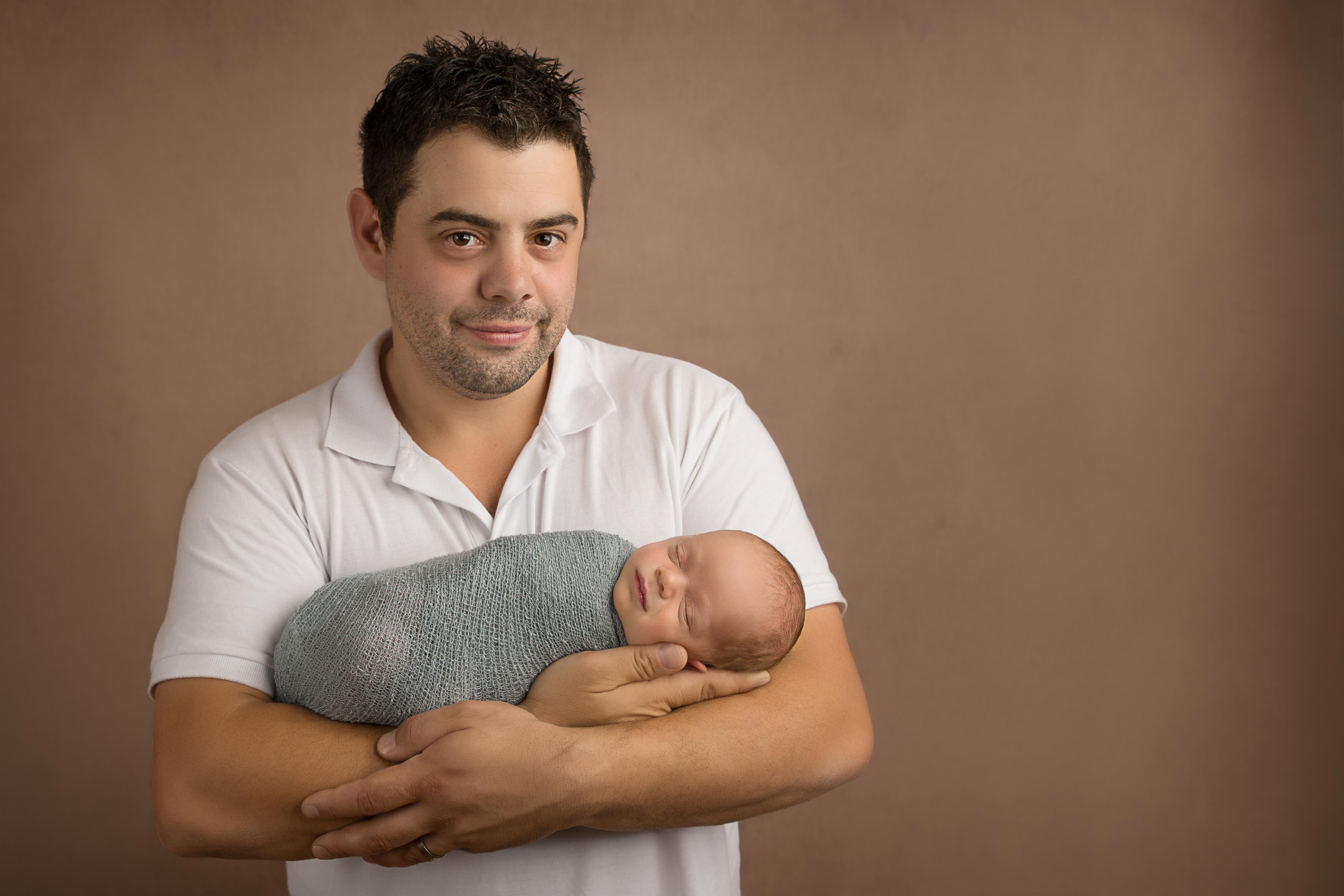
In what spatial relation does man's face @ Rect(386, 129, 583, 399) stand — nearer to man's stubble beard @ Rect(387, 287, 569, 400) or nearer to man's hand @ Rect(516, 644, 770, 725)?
man's stubble beard @ Rect(387, 287, 569, 400)

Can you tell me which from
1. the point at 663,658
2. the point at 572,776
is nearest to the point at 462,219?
the point at 663,658

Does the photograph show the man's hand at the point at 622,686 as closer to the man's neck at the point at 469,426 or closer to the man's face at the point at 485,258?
the man's neck at the point at 469,426

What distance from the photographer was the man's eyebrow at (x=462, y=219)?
1397 millimetres

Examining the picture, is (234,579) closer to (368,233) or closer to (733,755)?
(368,233)

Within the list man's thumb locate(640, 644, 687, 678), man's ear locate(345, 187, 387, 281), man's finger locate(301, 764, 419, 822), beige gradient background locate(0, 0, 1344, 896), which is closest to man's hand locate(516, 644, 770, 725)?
man's thumb locate(640, 644, 687, 678)

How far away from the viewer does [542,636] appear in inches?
52.2

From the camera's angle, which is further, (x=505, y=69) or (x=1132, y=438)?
(x=1132, y=438)

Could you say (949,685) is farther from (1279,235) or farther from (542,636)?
(542,636)

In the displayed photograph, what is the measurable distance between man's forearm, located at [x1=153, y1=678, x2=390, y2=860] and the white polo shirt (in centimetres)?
10

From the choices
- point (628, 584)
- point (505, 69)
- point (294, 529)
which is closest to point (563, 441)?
point (628, 584)

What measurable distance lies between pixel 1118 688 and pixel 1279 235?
1327 mm

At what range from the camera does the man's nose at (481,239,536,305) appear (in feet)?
4.66

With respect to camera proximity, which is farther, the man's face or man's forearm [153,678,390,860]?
the man's face

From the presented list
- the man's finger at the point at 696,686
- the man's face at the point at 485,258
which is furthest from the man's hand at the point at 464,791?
the man's face at the point at 485,258
